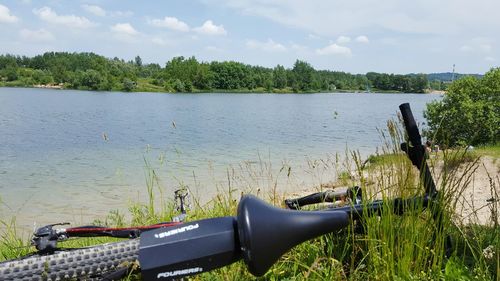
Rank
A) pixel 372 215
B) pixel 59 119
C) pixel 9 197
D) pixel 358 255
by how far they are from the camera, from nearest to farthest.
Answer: pixel 372 215 < pixel 358 255 < pixel 9 197 < pixel 59 119

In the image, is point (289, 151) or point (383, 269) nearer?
point (383, 269)

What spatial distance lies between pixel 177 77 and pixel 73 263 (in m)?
130

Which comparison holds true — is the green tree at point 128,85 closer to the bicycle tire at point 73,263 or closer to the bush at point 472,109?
the bush at point 472,109

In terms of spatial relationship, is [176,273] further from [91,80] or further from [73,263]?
[91,80]

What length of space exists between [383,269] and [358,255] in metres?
0.30

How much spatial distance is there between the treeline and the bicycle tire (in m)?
113

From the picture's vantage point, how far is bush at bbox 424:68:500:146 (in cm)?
1406

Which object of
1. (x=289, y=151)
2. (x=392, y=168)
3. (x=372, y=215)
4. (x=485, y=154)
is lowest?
(x=289, y=151)

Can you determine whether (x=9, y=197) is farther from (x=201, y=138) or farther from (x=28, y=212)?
(x=201, y=138)

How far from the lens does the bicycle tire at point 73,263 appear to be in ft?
4.76

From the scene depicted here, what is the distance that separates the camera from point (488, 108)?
561 inches

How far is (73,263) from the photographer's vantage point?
1.54 meters

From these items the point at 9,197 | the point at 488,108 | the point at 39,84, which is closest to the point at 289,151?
the point at 488,108

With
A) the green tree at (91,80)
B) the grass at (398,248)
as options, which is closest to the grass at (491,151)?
the grass at (398,248)
